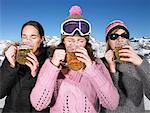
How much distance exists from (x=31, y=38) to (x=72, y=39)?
37cm

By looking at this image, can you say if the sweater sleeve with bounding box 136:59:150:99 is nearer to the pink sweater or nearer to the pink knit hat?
the pink sweater

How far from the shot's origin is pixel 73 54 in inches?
62.1

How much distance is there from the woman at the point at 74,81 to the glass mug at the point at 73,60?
2cm

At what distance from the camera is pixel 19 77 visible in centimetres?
188

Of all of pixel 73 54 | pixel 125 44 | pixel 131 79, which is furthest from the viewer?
pixel 131 79

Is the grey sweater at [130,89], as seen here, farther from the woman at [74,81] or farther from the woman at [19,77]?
the woman at [19,77]

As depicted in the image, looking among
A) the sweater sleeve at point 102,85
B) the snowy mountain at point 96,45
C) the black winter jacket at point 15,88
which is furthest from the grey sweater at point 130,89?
the black winter jacket at point 15,88

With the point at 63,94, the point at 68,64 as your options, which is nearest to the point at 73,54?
the point at 68,64

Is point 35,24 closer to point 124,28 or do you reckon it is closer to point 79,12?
point 79,12

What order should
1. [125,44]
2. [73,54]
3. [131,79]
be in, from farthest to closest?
1. [131,79]
2. [125,44]
3. [73,54]

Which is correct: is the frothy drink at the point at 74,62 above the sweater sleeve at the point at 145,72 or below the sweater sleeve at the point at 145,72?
above

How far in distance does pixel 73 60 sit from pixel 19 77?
452 millimetres

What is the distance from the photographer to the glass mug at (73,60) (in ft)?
5.19

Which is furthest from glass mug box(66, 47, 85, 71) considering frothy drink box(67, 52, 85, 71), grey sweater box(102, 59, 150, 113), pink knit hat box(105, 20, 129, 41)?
pink knit hat box(105, 20, 129, 41)
